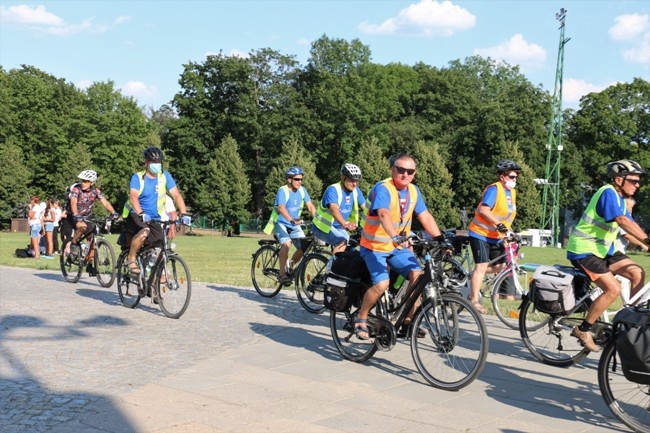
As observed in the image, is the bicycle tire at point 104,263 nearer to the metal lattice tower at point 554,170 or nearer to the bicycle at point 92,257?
the bicycle at point 92,257

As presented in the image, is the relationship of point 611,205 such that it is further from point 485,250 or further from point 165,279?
point 165,279

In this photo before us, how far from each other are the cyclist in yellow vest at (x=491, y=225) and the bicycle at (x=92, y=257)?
22.0 feet

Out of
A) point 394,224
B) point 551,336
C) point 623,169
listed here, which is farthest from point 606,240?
point 394,224

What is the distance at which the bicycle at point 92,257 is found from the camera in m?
13.2

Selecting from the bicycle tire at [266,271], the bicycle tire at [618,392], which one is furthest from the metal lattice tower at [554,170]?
the bicycle tire at [618,392]

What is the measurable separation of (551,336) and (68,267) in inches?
387

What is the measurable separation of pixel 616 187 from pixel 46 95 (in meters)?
68.8

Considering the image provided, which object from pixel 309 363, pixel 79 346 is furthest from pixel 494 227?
pixel 79 346

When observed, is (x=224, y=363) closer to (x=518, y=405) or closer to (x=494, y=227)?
(x=518, y=405)

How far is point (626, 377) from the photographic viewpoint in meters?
4.83

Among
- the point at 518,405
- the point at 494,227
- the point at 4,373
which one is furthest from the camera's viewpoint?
the point at 494,227

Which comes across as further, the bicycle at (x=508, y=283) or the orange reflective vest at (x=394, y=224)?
the bicycle at (x=508, y=283)

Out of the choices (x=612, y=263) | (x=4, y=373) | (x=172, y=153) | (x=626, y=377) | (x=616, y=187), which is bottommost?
(x=4, y=373)

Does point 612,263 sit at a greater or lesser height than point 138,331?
greater
